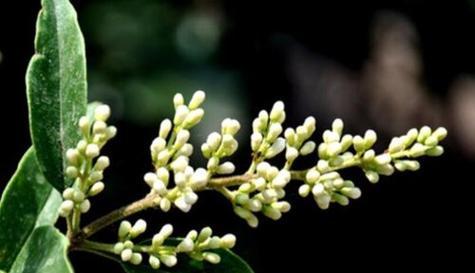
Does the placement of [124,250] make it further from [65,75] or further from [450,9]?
[450,9]

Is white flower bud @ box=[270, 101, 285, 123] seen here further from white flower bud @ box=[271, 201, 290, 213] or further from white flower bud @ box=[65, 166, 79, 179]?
white flower bud @ box=[65, 166, 79, 179]

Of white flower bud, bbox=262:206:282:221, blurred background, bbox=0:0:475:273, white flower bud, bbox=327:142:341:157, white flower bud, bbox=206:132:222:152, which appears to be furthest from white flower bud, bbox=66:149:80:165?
blurred background, bbox=0:0:475:273

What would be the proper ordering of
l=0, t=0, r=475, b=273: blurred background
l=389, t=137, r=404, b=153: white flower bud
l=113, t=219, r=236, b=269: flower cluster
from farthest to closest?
1. l=0, t=0, r=475, b=273: blurred background
2. l=389, t=137, r=404, b=153: white flower bud
3. l=113, t=219, r=236, b=269: flower cluster

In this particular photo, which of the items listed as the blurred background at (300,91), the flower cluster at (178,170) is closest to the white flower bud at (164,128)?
the flower cluster at (178,170)

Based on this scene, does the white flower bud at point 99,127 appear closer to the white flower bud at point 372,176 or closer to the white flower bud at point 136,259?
the white flower bud at point 136,259

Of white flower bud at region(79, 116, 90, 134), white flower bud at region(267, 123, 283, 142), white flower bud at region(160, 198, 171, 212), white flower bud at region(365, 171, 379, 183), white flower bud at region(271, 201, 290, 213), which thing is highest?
white flower bud at region(267, 123, 283, 142)

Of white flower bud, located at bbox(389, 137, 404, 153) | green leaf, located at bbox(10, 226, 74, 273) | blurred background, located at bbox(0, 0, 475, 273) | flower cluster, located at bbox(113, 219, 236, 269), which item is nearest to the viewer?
green leaf, located at bbox(10, 226, 74, 273)

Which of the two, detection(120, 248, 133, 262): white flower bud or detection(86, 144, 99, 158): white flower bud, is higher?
detection(86, 144, 99, 158): white flower bud
